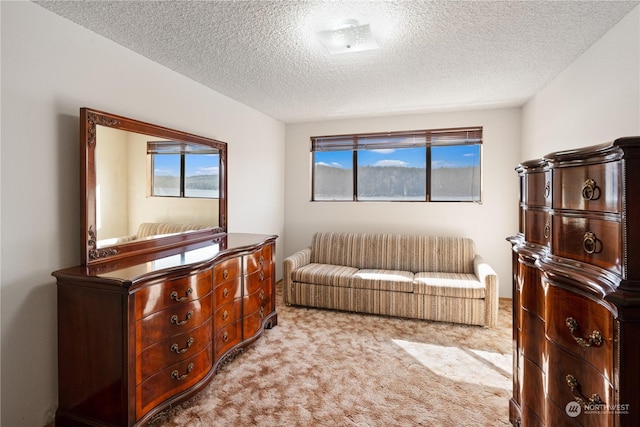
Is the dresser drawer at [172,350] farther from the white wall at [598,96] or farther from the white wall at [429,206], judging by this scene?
the white wall at [598,96]

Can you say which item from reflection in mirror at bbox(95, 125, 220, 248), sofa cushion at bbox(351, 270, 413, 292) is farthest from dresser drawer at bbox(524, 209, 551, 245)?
reflection in mirror at bbox(95, 125, 220, 248)

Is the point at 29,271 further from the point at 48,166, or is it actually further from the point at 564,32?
the point at 564,32

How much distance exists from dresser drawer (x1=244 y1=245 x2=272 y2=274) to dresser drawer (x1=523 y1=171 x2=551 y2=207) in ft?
7.11

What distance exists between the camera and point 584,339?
116cm

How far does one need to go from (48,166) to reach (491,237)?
4.55m

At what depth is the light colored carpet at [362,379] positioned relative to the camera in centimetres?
204

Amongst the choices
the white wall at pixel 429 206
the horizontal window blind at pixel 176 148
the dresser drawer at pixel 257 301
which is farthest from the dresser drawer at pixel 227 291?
the white wall at pixel 429 206

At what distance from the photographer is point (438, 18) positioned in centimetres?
205

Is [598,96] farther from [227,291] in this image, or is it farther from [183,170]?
[183,170]

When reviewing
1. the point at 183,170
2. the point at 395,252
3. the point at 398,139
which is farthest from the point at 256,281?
the point at 398,139

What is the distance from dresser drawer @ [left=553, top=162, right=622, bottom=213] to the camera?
1021mm

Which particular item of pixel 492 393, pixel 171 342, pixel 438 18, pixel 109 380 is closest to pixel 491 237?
pixel 492 393

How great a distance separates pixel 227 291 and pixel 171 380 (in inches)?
29.7

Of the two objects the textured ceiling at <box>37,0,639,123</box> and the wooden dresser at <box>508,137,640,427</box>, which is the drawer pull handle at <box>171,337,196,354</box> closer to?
the wooden dresser at <box>508,137,640,427</box>
